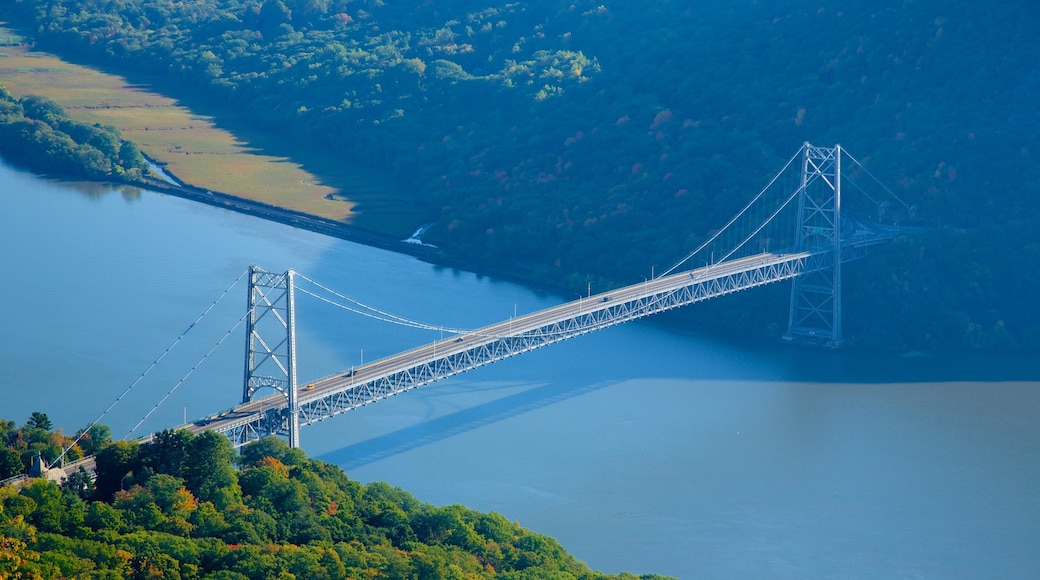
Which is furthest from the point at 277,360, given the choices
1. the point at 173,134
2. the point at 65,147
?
the point at 173,134

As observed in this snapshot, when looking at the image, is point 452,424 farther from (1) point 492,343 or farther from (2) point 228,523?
(2) point 228,523

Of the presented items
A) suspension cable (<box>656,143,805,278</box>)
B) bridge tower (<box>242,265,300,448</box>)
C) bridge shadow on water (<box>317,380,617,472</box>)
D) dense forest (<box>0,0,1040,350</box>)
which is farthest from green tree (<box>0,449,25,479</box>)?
dense forest (<box>0,0,1040,350</box>)

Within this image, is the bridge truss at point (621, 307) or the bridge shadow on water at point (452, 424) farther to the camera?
the bridge shadow on water at point (452, 424)

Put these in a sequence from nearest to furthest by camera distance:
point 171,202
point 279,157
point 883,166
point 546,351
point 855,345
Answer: point 546,351, point 855,345, point 883,166, point 171,202, point 279,157

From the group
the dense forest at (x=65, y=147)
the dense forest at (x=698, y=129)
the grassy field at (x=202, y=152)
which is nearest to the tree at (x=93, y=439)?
the dense forest at (x=698, y=129)

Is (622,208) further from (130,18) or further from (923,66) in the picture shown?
(130,18)

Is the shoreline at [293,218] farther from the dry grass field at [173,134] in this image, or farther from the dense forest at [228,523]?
the dense forest at [228,523]

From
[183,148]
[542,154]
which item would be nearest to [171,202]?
[183,148]
